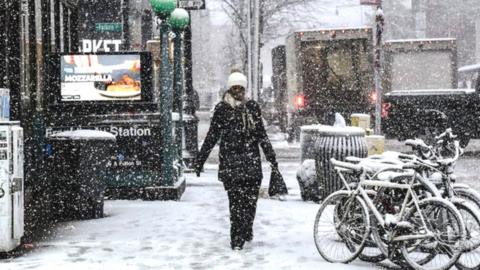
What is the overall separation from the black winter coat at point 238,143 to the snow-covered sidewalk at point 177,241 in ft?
2.39

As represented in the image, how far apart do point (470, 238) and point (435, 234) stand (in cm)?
28

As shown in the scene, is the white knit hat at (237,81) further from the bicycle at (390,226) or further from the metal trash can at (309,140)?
the metal trash can at (309,140)

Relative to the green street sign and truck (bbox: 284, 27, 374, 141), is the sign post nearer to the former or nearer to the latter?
the green street sign

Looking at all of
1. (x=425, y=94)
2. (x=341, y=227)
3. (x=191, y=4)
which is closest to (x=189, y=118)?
(x=191, y=4)

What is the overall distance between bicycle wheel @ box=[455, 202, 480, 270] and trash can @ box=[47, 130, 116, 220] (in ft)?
15.8

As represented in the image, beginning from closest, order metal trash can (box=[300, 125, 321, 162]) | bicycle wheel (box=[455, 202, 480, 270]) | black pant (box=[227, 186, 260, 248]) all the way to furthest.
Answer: bicycle wheel (box=[455, 202, 480, 270]) < black pant (box=[227, 186, 260, 248]) < metal trash can (box=[300, 125, 321, 162])

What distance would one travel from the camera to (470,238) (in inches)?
235

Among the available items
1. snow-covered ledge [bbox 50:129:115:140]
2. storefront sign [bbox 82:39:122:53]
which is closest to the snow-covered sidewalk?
snow-covered ledge [bbox 50:129:115:140]

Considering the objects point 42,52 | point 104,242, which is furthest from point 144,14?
point 104,242

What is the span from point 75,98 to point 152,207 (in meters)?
2.04

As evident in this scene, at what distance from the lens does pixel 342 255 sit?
22.6 feet

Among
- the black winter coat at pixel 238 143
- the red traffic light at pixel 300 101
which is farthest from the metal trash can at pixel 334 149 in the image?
the red traffic light at pixel 300 101

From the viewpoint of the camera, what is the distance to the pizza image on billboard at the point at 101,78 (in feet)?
35.6

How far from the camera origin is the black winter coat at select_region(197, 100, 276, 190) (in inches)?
294
